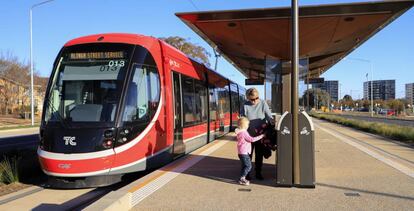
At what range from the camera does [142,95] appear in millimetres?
9633

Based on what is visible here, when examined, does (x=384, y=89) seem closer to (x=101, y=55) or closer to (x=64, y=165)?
(x=101, y=55)

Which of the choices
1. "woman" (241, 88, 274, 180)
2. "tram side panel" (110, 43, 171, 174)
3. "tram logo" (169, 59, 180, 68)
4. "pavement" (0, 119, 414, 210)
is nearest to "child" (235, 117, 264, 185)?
"pavement" (0, 119, 414, 210)

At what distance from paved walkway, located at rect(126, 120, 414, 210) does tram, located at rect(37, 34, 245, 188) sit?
1.03 m

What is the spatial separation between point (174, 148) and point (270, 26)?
6.16 m

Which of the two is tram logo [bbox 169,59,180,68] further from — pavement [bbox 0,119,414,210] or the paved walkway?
the paved walkway

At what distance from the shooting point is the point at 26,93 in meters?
61.0

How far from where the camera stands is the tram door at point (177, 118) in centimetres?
1152

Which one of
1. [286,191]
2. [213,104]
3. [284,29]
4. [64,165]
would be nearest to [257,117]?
[286,191]

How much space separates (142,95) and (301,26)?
298 inches

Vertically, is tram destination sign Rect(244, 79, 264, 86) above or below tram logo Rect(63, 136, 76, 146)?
above

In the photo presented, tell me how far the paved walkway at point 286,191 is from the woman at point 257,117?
40 cm

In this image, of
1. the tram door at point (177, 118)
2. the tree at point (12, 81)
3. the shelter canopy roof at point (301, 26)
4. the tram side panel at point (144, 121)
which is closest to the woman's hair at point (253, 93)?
the tram side panel at point (144, 121)

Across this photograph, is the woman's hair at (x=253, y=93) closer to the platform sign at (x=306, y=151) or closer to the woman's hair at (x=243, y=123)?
the woman's hair at (x=243, y=123)

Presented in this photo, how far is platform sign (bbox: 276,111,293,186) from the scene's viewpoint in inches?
290
